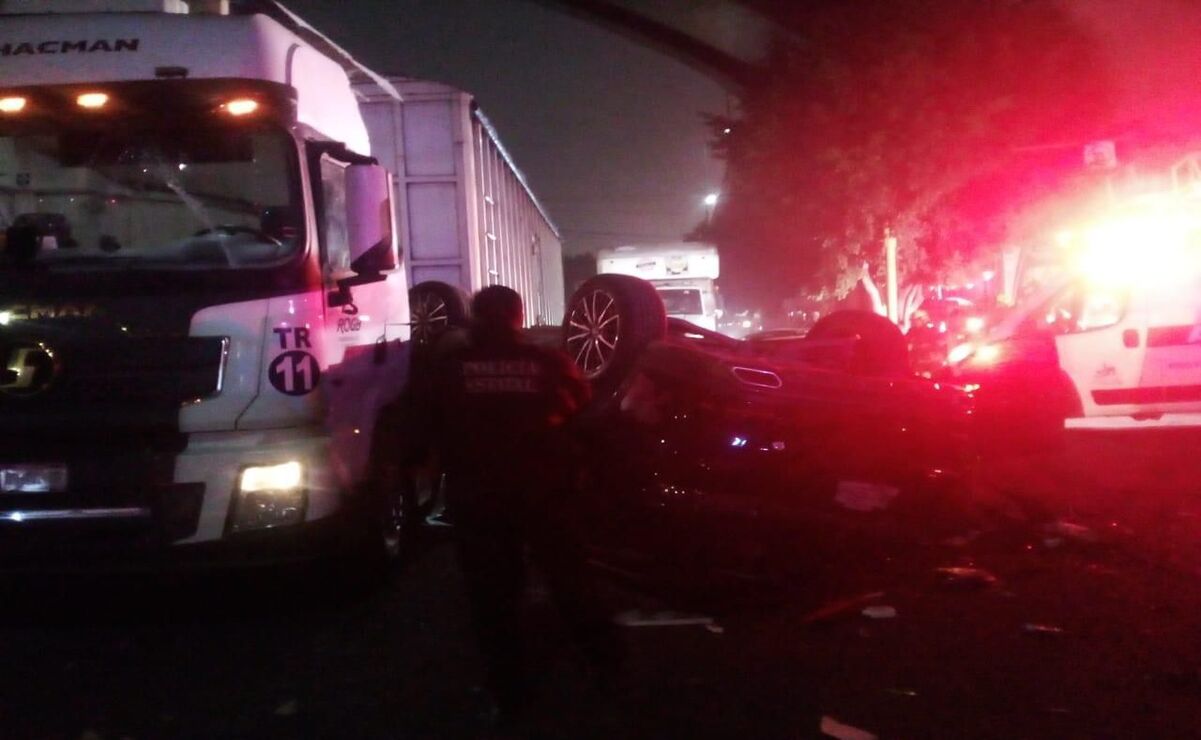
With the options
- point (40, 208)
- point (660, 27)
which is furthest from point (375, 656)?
point (660, 27)

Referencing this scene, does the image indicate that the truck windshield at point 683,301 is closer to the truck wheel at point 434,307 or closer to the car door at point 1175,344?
the car door at point 1175,344

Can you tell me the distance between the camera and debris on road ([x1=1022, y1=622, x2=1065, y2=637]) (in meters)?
5.75

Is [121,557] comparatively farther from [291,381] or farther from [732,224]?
[732,224]

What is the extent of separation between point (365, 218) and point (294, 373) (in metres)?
0.96

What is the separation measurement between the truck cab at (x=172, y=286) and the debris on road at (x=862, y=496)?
2.53m

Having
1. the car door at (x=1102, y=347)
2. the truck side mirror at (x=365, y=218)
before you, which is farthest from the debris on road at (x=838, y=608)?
the car door at (x=1102, y=347)

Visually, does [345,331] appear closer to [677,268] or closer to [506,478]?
[506,478]

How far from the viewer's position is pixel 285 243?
6203 mm

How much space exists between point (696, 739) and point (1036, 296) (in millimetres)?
8121

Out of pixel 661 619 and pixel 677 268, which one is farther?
pixel 677 268

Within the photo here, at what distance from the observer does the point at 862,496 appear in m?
6.49

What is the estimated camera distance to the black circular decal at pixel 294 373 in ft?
20.0

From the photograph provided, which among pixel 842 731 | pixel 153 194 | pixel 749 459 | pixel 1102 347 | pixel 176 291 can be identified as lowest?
pixel 842 731

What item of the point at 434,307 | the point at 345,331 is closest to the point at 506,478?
the point at 345,331
